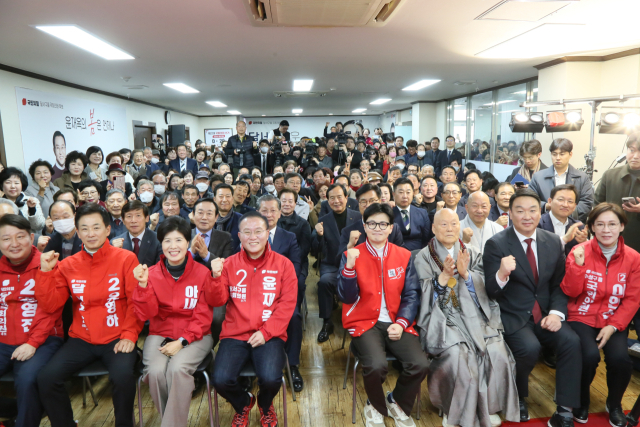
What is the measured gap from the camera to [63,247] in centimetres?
307

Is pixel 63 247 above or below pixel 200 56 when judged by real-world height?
below

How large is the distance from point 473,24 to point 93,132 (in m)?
7.92

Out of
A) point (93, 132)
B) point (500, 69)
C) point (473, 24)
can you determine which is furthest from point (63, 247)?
point (500, 69)

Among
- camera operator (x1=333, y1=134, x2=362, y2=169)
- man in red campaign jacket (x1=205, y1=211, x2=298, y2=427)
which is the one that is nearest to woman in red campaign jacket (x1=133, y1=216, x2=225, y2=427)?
man in red campaign jacket (x1=205, y1=211, x2=298, y2=427)

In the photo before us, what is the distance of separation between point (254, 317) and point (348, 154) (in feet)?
21.8

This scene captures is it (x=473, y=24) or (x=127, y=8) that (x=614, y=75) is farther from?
(x=127, y=8)

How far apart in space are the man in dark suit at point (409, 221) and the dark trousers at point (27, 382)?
2945 millimetres

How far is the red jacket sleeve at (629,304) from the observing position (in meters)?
2.46

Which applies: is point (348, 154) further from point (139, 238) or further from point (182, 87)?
point (139, 238)

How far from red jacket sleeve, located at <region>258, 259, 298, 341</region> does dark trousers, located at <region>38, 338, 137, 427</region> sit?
2.63 feet

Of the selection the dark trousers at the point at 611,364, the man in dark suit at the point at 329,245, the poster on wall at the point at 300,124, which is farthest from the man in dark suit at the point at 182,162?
the poster on wall at the point at 300,124

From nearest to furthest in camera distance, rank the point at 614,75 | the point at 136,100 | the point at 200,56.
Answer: the point at 200,56 → the point at 614,75 → the point at 136,100

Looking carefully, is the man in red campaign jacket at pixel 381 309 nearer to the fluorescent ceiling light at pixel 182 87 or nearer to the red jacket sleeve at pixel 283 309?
the red jacket sleeve at pixel 283 309

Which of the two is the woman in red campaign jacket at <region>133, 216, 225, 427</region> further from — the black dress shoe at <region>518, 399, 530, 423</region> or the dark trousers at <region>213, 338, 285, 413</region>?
the black dress shoe at <region>518, 399, 530, 423</region>
